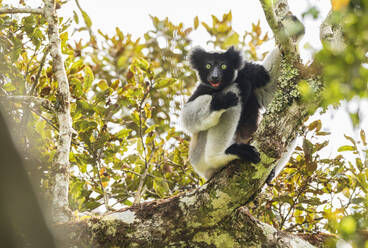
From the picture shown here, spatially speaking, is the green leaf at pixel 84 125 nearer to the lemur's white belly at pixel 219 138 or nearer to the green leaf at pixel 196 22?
the lemur's white belly at pixel 219 138

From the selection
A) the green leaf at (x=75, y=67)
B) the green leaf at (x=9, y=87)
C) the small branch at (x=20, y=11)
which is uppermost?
the small branch at (x=20, y=11)

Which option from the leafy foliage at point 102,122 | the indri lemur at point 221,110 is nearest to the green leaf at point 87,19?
the leafy foliage at point 102,122

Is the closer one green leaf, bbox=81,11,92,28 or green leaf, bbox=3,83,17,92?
green leaf, bbox=81,11,92,28

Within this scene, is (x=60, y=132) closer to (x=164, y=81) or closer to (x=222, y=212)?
(x=164, y=81)

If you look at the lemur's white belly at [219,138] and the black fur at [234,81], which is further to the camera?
the black fur at [234,81]

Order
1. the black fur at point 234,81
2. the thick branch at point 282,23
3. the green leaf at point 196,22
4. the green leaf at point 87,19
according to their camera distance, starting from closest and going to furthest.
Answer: the thick branch at point 282,23 → the green leaf at point 87,19 → the black fur at point 234,81 → the green leaf at point 196,22

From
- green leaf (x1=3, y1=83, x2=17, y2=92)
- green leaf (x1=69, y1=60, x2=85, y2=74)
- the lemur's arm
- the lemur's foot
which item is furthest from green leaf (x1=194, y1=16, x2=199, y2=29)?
the lemur's foot

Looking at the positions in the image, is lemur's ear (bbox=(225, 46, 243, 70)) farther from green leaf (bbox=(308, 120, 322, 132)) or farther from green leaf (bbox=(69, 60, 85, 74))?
green leaf (bbox=(69, 60, 85, 74))

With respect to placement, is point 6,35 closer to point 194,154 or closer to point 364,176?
point 194,154

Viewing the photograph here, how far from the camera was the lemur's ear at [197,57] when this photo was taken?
562 cm

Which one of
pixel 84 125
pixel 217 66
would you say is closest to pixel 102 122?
pixel 84 125

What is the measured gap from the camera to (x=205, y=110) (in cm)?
421

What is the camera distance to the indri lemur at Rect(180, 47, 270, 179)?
4047 mm

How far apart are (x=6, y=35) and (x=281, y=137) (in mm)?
3900
